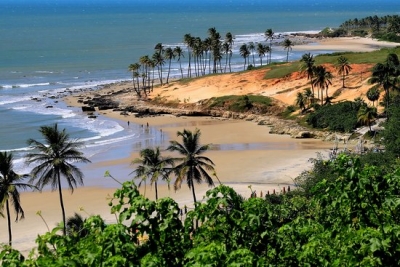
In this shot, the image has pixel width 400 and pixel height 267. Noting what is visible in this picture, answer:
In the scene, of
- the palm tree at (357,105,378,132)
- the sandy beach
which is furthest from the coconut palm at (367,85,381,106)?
the sandy beach

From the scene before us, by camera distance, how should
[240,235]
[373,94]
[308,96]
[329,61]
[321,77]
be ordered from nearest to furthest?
[240,235]
[373,94]
[321,77]
[308,96]
[329,61]

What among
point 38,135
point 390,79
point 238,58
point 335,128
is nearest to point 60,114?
point 38,135

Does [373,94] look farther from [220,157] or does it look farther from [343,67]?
[220,157]

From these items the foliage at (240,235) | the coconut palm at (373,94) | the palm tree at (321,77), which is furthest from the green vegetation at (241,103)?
the foliage at (240,235)

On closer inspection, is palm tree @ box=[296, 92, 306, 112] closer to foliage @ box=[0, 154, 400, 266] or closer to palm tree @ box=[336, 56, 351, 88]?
palm tree @ box=[336, 56, 351, 88]

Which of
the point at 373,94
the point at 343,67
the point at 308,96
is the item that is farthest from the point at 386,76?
→ the point at 343,67
